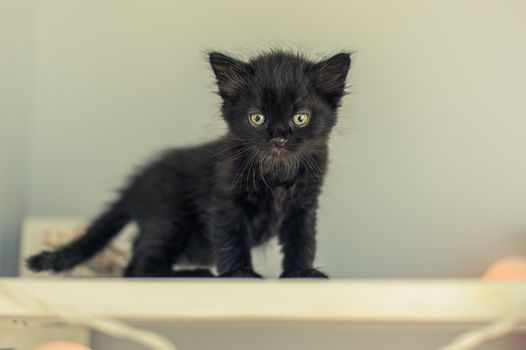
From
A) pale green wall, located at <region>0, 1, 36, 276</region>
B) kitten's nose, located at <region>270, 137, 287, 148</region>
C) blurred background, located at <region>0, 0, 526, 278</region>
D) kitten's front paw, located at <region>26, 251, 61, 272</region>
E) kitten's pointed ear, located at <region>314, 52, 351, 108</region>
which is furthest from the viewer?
blurred background, located at <region>0, 0, 526, 278</region>

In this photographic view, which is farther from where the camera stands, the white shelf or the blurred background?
the blurred background

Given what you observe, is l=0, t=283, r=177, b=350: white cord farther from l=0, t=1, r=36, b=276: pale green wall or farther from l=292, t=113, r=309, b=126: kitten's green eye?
l=0, t=1, r=36, b=276: pale green wall

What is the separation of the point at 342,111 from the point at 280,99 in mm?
450

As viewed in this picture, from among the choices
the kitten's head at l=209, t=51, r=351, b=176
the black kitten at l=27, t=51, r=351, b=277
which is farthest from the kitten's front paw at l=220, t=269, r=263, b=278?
the kitten's head at l=209, t=51, r=351, b=176

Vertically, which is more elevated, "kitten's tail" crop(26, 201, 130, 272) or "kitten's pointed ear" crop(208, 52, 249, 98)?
"kitten's pointed ear" crop(208, 52, 249, 98)

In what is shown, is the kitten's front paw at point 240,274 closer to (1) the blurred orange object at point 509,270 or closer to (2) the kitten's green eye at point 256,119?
(2) the kitten's green eye at point 256,119

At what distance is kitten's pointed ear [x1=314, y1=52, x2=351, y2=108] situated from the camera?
4.64 ft

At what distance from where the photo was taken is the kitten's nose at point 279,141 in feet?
4.28

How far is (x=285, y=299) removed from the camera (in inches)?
40.6

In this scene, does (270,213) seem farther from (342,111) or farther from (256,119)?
(342,111)

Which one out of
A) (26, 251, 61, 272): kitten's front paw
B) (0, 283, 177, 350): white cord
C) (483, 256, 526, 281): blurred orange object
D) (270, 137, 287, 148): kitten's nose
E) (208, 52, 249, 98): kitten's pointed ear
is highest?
(208, 52, 249, 98): kitten's pointed ear

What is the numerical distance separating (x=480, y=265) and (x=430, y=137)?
348 mm

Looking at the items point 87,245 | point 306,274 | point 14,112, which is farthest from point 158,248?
point 14,112

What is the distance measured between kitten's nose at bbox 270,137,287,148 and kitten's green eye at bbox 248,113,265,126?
0.07 metres
